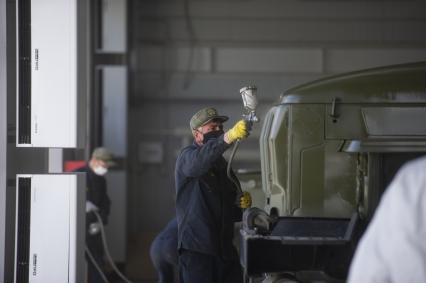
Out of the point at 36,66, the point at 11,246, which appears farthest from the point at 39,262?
the point at 36,66

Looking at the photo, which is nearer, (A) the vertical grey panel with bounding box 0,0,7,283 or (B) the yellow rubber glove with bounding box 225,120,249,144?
(B) the yellow rubber glove with bounding box 225,120,249,144

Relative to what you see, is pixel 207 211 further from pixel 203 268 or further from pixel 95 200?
pixel 95 200

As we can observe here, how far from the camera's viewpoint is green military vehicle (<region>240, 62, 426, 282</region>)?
497 centimetres

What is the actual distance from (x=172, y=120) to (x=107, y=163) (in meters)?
2.75

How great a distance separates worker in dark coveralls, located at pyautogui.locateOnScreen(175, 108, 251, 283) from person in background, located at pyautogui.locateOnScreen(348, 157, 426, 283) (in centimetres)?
282

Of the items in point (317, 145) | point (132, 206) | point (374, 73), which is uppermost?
point (374, 73)

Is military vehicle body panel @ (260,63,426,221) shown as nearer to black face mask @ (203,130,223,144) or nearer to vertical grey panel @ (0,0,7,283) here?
black face mask @ (203,130,223,144)

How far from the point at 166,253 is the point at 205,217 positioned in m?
0.78

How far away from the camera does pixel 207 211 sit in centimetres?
505

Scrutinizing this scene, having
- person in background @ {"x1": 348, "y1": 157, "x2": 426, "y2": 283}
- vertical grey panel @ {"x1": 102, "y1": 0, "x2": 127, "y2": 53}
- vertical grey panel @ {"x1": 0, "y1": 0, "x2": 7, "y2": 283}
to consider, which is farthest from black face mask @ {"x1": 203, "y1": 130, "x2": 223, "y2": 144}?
vertical grey panel @ {"x1": 102, "y1": 0, "x2": 127, "y2": 53}

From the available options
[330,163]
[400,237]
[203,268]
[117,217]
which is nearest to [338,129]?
[330,163]

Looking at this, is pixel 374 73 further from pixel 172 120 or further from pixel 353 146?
pixel 172 120

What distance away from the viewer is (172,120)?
11211 millimetres

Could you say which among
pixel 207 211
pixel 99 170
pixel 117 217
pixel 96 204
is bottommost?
pixel 117 217
